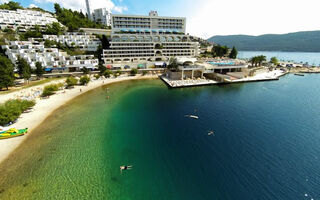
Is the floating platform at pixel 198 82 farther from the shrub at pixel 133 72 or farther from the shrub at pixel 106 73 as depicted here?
the shrub at pixel 106 73

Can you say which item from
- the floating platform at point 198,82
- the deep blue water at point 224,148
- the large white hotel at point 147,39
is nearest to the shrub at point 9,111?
the deep blue water at point 224,148

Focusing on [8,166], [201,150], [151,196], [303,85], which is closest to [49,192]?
[8,166]

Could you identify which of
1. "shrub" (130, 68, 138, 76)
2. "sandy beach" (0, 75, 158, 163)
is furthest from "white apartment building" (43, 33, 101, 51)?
"sandy beach" (0, 75, 158, 163)

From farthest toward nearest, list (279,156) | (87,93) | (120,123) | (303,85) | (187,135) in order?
(303,85) → (87,93) → (120,123) → (187,135) → (279,156)

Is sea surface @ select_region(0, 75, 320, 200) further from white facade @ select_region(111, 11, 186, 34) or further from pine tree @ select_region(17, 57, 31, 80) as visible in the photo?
white facade @ select_region(111, 11, 186, 34)

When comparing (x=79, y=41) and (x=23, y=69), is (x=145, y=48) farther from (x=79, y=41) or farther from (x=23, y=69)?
(x=23, y=69)

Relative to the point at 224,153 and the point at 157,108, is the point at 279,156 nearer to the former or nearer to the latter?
the point at 224,153
